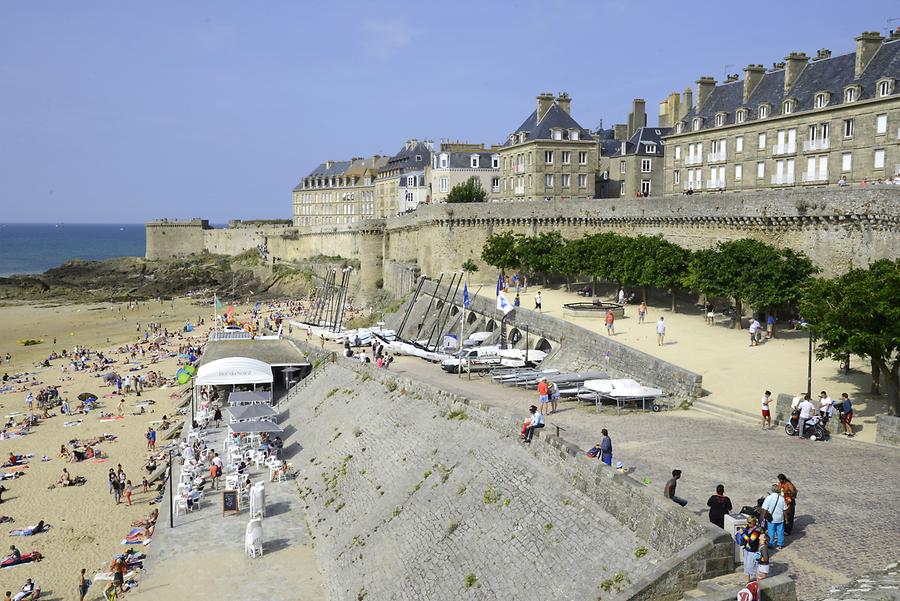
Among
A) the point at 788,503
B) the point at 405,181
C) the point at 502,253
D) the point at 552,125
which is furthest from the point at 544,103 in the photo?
the point at 788,503

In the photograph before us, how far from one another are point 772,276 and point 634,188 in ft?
82.4

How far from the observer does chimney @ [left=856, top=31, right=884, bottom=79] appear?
113 feet

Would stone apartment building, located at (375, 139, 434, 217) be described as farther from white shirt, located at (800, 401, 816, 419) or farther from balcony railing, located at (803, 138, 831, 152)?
white shirt, located at (800, 401, 816, 419)

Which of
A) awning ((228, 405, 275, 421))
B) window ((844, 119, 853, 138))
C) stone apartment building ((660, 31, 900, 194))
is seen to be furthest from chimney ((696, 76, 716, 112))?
awning ((228, 405, 275, 421))

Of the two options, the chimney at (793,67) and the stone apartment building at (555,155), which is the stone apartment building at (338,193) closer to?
the stone apartment building at (555,155)

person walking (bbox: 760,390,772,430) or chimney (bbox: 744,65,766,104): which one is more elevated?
chimney (bbox: 744,65,766,104)

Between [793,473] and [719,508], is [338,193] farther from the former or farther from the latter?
[719,508]

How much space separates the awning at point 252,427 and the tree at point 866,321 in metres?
14.0

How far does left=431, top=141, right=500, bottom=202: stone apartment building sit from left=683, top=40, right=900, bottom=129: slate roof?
2042cm

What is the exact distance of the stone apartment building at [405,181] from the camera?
233 feet

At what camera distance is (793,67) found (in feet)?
125

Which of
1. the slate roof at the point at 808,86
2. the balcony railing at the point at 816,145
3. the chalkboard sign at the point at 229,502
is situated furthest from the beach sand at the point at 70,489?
the slate roof at the point at 808,86

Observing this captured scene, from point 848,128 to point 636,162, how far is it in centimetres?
1739

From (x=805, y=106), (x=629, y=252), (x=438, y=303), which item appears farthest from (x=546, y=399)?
(x=805, y=106)
